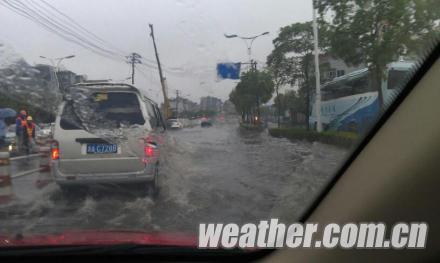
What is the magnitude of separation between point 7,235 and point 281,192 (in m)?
1.93

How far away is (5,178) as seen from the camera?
5348 mm

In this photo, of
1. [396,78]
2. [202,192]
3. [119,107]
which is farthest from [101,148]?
[396,78]

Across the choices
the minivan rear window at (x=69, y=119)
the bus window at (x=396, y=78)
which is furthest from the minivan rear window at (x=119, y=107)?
the bus window at (x=396, y=78)

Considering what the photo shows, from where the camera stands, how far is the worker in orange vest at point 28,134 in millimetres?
4781

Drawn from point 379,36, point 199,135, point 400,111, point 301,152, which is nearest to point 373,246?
point 400,111

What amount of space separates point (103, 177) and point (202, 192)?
4.38 ft

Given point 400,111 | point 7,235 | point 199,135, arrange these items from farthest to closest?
point 199,135 → point 7,235 → point 400,111

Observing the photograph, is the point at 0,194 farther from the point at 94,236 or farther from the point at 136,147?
the point at 94,236

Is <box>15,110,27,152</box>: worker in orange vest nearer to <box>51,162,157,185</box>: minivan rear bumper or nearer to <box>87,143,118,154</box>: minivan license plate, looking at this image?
<box>51,162,157,185</box>: minivan rear bumper

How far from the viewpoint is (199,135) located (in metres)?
5.52

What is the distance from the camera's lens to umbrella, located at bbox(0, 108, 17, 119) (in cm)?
475

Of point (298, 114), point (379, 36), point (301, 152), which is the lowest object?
point (301, 152)

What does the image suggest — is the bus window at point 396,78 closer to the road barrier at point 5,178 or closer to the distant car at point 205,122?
the distant car at point 205,122

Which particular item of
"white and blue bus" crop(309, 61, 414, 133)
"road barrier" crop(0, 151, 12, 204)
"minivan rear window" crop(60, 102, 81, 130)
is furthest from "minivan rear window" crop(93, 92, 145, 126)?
"white and blue bus" crop(309, 61, 414, 133)
